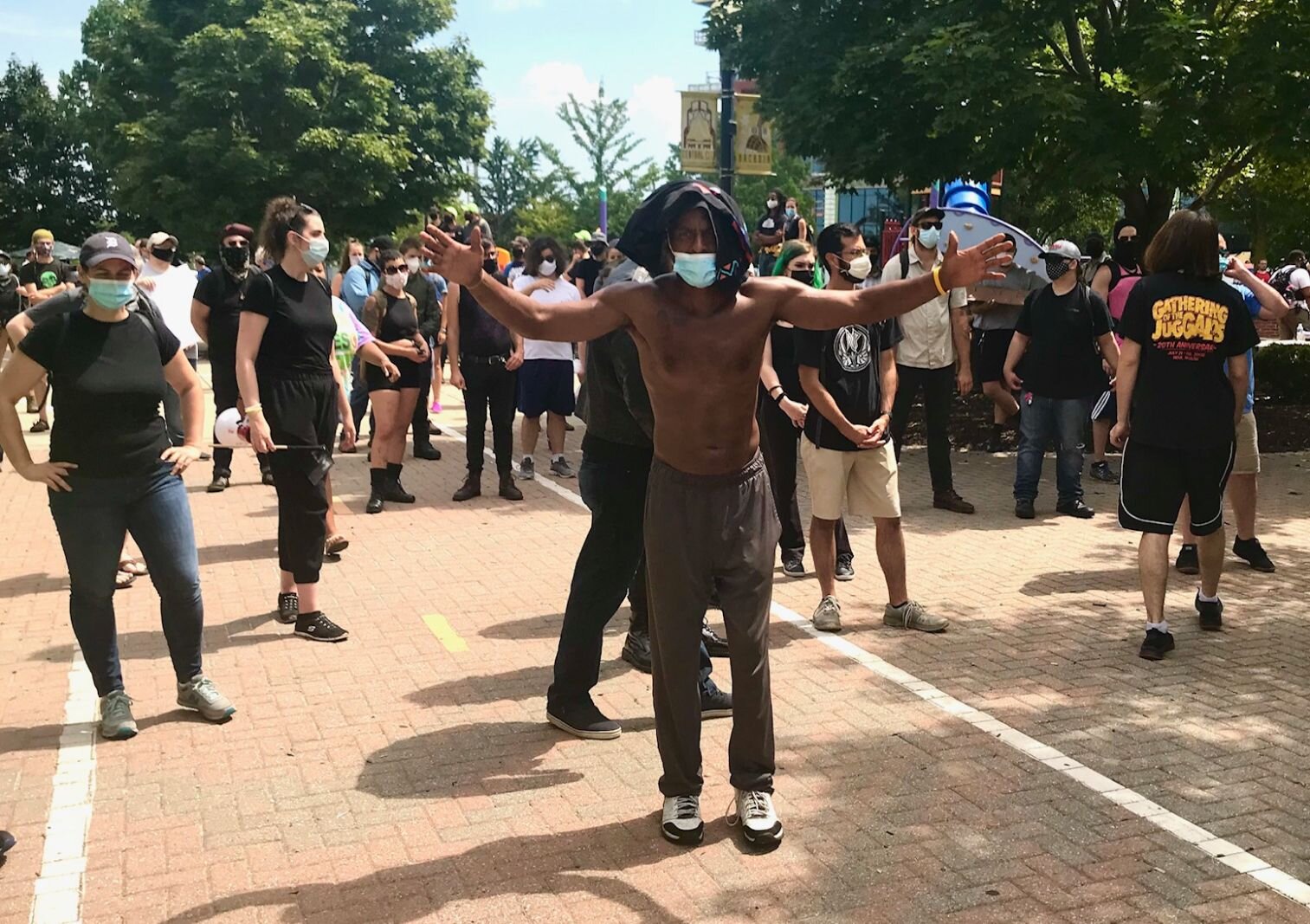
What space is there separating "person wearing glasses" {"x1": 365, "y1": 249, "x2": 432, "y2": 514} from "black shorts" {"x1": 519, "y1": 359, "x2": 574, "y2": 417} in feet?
3.19

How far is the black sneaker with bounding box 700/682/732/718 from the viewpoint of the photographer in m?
5.45

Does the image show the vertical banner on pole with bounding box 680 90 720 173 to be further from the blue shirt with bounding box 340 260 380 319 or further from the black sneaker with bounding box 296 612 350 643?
the black sneaker with bounding box 296 612 350 643

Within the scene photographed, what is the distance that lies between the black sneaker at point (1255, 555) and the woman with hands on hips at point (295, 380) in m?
5.43

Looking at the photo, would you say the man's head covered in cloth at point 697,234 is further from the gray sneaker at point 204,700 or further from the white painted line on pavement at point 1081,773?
the gray sneaker at point 204,700

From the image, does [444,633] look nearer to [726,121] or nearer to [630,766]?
[630,766]

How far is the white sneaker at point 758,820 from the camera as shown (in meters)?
4.18

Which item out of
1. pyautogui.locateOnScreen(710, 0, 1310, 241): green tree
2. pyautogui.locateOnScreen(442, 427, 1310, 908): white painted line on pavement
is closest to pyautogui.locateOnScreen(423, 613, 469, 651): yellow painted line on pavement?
pyautogui.locateOnScreen(442, 427, 1310, 908): white painted line on pavement

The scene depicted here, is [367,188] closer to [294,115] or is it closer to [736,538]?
[294,115]

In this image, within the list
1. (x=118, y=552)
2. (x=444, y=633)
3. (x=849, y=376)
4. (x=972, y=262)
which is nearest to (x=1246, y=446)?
(x=849, y=376)

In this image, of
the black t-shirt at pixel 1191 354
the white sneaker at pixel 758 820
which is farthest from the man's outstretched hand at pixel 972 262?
the black t-shirt at pixel 1191 354

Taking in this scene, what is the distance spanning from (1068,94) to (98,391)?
30.6 ft

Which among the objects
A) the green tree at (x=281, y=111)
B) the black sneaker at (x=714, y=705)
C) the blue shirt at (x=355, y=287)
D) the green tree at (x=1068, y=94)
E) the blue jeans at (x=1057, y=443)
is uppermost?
the green tree at (x=281, y=111)

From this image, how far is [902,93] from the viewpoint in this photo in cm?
1388

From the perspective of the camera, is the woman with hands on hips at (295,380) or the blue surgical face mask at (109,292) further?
→ the woman with hands on hips at (295,380)
